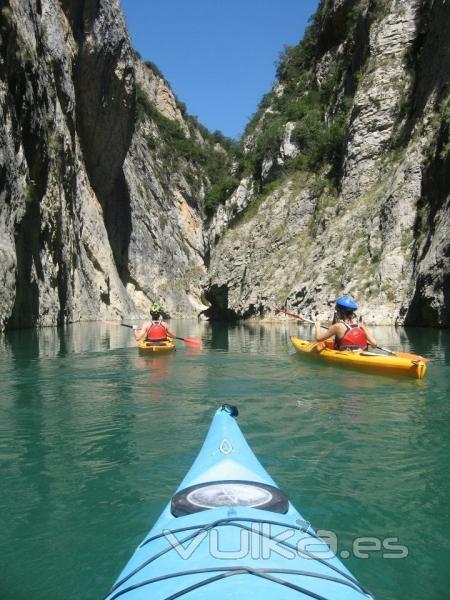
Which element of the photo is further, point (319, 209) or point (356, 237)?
point (319, 209)

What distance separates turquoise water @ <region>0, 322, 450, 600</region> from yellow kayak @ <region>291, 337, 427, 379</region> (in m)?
0.19

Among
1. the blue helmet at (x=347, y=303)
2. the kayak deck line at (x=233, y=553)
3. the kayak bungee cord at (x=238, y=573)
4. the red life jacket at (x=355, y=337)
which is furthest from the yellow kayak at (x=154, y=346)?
the kayak bungee cord at (x=238, y=573)

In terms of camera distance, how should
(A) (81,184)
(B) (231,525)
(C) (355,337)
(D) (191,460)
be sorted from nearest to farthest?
1. (B) (231,525)
2. (D) (191,460)
3. (C) (355,337)
4. (A) (81,184)

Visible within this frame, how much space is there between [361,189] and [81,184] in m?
17.7

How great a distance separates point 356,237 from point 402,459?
79.3 ft

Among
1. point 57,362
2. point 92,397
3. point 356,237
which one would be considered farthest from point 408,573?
point 356,237

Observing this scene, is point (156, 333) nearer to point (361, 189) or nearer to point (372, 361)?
point (372, 361)

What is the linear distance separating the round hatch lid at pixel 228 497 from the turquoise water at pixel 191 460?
661 millimetres

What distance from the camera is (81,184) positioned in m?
37.7

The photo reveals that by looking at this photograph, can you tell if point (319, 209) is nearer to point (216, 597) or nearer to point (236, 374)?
point (236, 374)

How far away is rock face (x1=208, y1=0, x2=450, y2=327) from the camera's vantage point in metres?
23.6

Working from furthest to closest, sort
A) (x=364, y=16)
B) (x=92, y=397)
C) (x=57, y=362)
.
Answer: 1. (x=364, y=16)
2. (x=57, y=362)
3. (x=92, y=397)

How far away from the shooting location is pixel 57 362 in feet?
39.3

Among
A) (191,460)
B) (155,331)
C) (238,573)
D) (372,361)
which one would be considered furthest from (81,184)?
(238,573)
